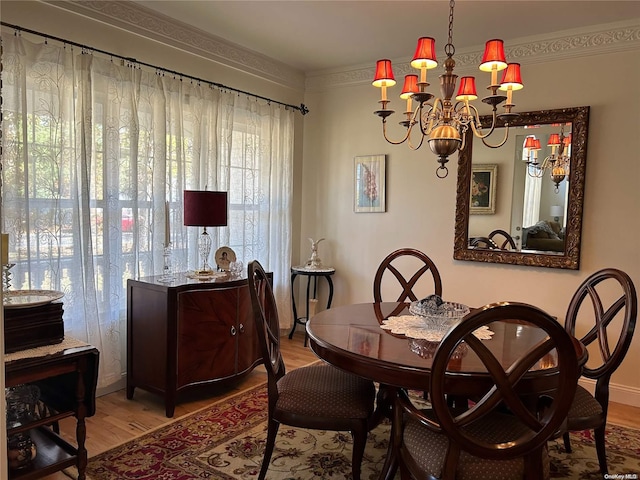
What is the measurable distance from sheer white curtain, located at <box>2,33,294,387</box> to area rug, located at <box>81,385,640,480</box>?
79 cm

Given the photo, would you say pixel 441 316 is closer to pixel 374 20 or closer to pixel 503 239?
pixel 503 239

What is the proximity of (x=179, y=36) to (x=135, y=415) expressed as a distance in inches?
102

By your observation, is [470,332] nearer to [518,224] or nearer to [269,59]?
[518,224]

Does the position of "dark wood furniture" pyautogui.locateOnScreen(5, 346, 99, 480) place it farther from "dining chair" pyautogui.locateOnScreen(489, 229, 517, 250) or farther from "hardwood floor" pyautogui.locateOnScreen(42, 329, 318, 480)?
"dining chair" pyautogui.locateOnScreen(489, 229, 517, 250)

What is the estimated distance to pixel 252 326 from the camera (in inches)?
134

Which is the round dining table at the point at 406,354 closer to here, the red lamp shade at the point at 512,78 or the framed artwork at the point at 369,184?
the red lamp shade at the point at 512,78

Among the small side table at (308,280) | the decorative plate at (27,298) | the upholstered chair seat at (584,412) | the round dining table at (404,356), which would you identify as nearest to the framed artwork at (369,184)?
the small side table at (308,280)

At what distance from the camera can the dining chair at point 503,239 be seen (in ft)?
11.9

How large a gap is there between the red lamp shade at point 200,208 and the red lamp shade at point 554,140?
7.91ft

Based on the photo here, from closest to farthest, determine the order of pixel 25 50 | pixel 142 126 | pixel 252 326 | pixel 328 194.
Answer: pixel 25 50 < pixel 142 126 < pixel 252 326 < pixel 328 194

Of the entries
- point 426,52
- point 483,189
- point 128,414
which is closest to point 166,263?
point 128,414

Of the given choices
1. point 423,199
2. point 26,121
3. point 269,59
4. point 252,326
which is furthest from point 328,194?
point 26,121

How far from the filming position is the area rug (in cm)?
229

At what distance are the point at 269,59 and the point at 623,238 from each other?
312 cm
